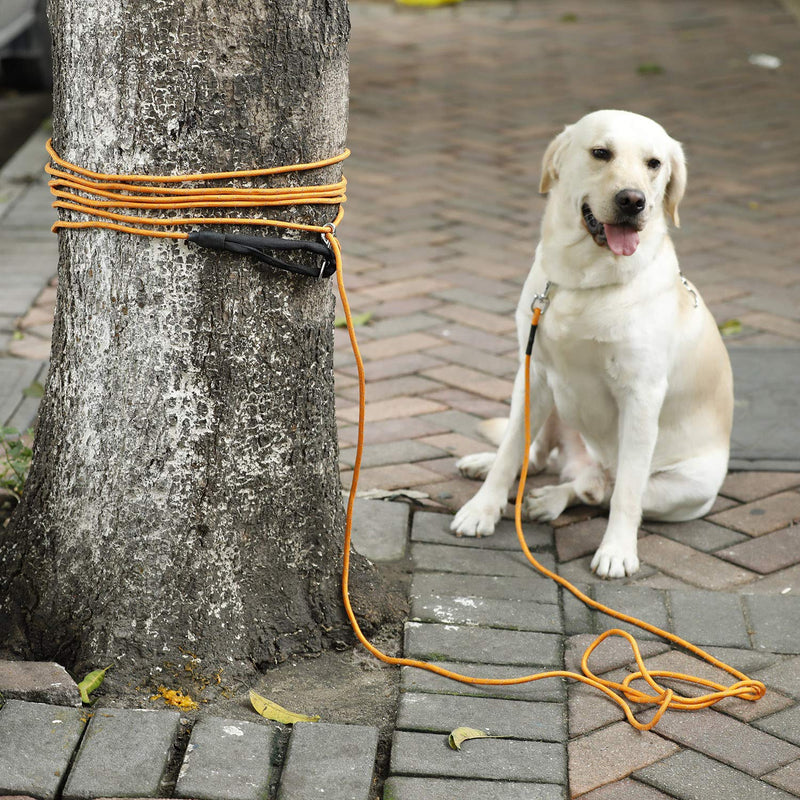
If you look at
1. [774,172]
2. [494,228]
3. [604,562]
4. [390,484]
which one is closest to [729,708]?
[604,562]

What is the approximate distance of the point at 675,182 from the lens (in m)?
3.06

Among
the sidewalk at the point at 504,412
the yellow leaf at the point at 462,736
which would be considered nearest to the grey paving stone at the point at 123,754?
the sidewalk at the point at 504,412

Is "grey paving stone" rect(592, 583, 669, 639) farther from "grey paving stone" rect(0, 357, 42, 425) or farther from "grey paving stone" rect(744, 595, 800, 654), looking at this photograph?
"grey paving stone" rect(0, 357, 42, 425)

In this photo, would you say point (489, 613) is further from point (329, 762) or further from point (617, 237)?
point (617, 237)

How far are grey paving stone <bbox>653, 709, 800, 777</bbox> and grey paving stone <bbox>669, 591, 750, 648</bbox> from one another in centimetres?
30

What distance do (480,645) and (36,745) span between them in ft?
3.19

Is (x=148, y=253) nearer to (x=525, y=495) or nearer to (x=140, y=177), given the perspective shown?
(x=140, y=177)

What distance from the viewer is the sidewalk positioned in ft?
7.42

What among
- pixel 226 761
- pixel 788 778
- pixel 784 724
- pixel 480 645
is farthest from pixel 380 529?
pixel 788 778

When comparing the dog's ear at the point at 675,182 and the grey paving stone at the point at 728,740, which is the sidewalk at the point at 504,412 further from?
the dog's ear at the point at 675,182

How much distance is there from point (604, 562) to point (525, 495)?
0.45 meters

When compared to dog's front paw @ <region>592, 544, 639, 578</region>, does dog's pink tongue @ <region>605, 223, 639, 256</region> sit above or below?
above

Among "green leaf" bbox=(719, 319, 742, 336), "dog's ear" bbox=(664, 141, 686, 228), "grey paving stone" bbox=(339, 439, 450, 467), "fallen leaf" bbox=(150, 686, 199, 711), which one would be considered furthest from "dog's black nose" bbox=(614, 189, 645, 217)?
"green leaf" bbox=(719, 319, 742, 336)

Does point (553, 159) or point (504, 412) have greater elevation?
point (553, 159)
